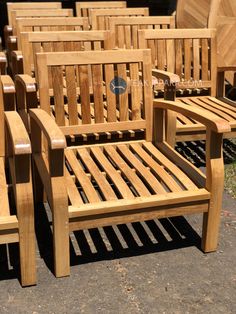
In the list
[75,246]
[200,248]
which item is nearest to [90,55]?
[75,246]

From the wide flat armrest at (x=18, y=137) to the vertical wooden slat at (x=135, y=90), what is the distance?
3.15 ft

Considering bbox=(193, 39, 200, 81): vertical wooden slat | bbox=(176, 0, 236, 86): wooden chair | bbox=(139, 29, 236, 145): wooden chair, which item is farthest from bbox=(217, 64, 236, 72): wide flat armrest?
bbox=(176, 0, 236, 86): wooden chair

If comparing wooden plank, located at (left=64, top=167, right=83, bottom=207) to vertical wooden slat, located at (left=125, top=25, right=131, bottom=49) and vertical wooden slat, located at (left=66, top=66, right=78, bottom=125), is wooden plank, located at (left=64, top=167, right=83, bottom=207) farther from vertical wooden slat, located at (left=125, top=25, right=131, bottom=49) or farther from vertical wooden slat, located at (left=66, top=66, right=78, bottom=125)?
vertical wooden slat, located at (left=125, top=25, right=131, bottom=49)

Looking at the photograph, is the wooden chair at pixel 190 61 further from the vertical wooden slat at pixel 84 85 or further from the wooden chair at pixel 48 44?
the vertical wooden slat at pixel 84 85

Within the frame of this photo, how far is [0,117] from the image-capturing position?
3041 millimetres

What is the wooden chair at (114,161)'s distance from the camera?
8.00ft

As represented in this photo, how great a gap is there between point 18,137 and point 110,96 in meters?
1.07

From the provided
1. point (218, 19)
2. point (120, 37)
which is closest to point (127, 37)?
point (120, 37)

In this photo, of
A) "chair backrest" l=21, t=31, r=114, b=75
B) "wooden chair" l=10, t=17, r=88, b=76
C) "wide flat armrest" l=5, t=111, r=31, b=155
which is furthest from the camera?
"wooden chair" l=10, t=17, r=88, b=76

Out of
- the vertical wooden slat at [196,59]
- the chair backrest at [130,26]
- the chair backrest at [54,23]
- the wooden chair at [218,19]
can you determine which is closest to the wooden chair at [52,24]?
the chair backrest at [54,23]

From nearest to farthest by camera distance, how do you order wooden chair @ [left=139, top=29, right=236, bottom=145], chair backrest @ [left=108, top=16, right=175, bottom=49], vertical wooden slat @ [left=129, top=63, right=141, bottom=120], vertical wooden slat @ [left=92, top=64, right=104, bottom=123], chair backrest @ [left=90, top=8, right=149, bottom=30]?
vertical wooden slat @ [left=92, top=64, right=104, bottom=123] → vertical wooden slat @ [left=129, top=63, right=141, bottom=120] → wooden chair @ [left=139, top=29, right=236, bottom=145] → chair backrest @ [left=108, top=16, right=175, bottom=49] → chair backrest @ [left=90, top=8, right=149, bottom=30]

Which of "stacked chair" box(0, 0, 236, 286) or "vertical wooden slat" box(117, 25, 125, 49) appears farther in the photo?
"vertical wooden slat" box(117, 25, 125, 49)

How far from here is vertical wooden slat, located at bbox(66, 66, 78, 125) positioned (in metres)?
3.04

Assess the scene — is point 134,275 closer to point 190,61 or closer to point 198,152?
point 198,152
